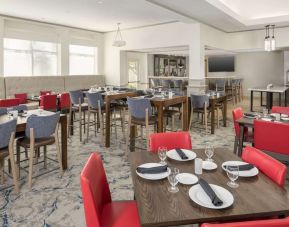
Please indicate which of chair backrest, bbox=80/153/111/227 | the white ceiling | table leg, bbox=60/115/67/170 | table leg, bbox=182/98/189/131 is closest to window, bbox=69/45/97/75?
the white ceiling

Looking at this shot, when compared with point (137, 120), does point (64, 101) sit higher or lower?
higher

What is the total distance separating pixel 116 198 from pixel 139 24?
22.6 ft

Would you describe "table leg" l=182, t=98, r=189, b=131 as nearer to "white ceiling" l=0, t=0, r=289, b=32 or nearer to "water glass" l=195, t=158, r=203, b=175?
"white ceiling" l=0, t=0, r=289, b=32

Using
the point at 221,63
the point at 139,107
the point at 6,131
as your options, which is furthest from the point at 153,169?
the point at 221,63

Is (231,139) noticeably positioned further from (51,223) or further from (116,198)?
(51,223)

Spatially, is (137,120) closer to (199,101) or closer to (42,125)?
(42,125)

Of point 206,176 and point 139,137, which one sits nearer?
point 206,176

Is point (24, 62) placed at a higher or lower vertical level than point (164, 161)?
higher

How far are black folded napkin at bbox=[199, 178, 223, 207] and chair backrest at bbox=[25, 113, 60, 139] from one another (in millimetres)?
2212

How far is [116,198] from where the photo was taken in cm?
303

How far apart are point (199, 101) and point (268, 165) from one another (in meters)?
4.39

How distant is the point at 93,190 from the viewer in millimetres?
1602

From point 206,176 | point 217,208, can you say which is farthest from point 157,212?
point 206,176

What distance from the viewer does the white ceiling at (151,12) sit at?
6.07 metres
